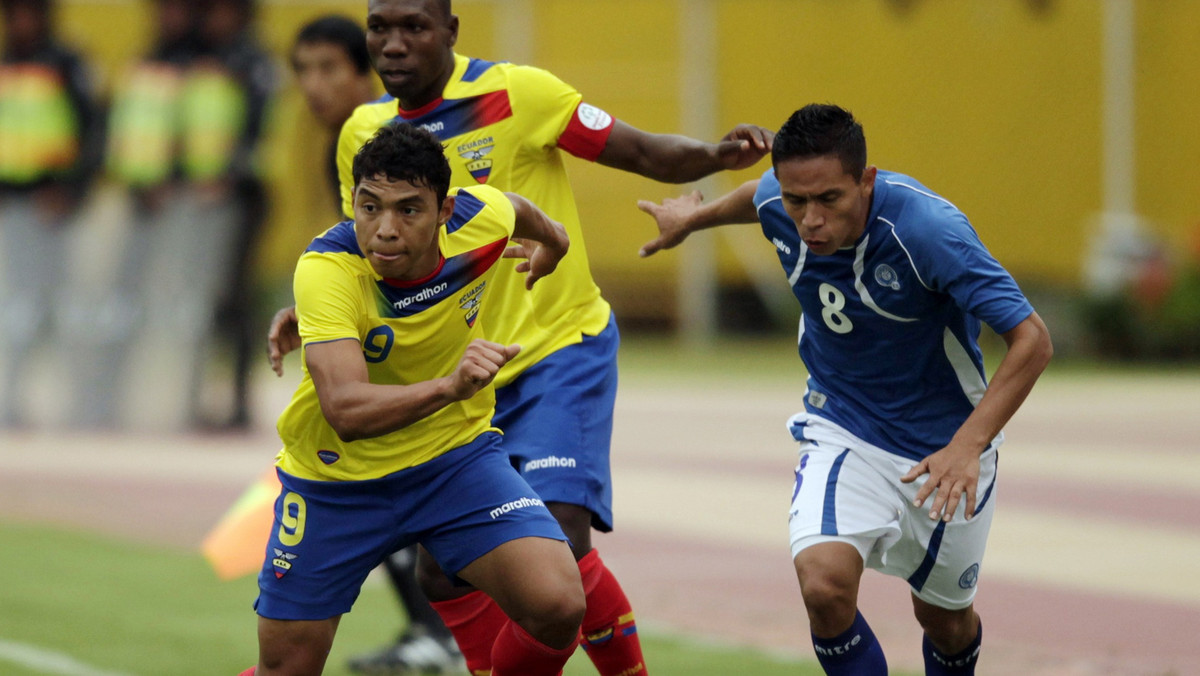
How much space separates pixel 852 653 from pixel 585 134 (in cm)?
205

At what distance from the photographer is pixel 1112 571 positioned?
9.20 metres

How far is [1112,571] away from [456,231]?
5.31m

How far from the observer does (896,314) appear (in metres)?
5.39

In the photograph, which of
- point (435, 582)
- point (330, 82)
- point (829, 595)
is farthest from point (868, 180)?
point (330, 82)

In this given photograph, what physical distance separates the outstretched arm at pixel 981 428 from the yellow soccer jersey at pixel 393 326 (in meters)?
1.41

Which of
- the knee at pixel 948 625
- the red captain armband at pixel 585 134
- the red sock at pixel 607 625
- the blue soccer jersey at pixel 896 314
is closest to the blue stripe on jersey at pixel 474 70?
the red captain armband at pixel 585 134

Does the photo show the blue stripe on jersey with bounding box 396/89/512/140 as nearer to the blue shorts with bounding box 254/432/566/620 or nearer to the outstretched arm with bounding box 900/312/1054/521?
the blue shorts with bounding box 254/432/566/620

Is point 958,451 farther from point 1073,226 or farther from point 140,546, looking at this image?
point 1073,226

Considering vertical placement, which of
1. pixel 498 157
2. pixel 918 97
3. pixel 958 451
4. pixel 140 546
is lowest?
pixel 918 97

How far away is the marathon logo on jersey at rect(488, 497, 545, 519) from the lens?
5.18 metres

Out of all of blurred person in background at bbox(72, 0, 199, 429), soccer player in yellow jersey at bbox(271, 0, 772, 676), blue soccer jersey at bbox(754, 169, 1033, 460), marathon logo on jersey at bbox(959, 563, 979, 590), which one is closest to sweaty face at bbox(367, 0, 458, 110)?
soccer player in yellow jersey at bbox(271, 0, 772, 676)

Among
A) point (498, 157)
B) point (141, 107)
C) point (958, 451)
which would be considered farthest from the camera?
point (141, 107)

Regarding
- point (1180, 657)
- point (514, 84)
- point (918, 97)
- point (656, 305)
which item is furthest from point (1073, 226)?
point (514, 84)

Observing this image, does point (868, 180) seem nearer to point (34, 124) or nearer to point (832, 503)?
point (832, 503)
